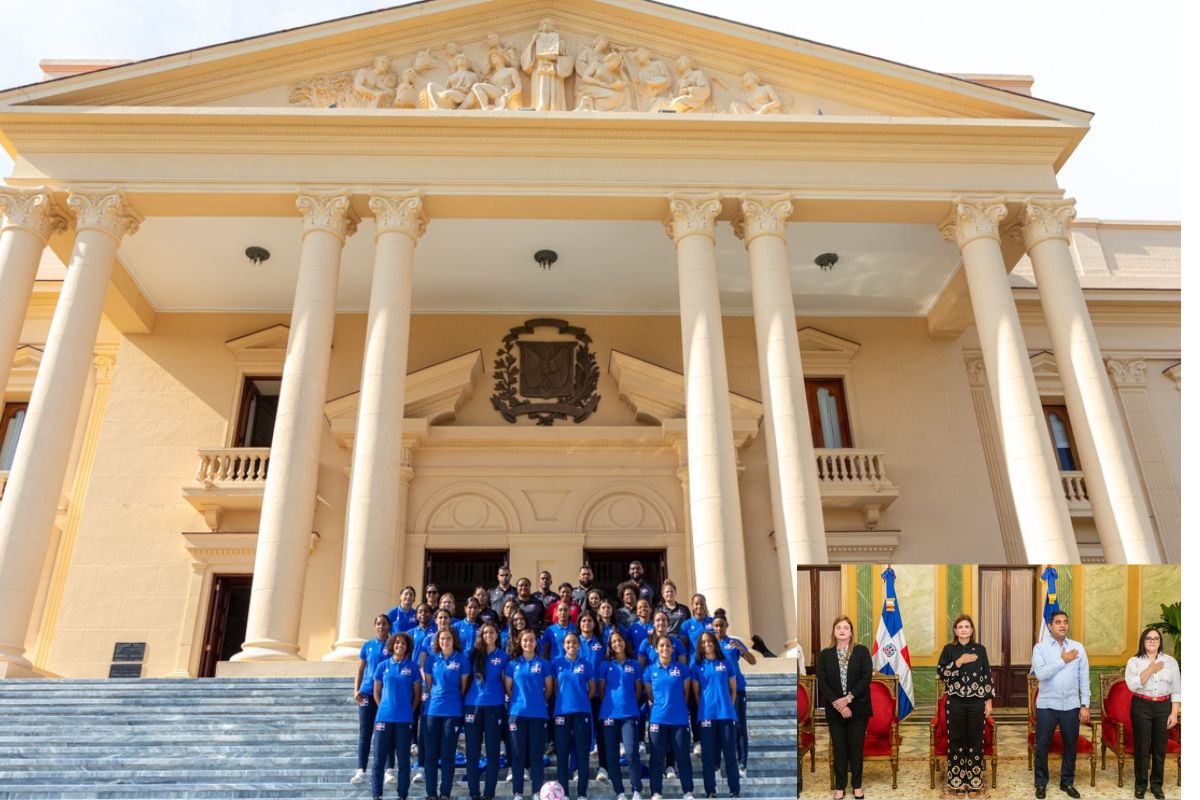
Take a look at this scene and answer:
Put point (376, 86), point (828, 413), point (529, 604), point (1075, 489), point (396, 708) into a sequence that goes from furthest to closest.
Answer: point (828, 413) < point (1075, 489) < point (376, 86) < point (529, 604) < point (396, 708)

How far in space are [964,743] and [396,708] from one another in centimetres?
532

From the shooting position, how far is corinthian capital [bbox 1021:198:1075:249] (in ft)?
60.7

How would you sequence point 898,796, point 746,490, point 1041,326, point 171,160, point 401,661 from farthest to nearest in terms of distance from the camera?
1. point 1041,326
2. point 746,490
3. point 171,160
4. point 401,661
5. point 898,796

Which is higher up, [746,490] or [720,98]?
[720,98]

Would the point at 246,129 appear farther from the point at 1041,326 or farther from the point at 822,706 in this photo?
the point at 1041,326

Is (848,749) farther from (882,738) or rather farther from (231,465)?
(231,465)

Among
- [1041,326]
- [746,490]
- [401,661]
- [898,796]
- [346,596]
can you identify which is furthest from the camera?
[1041,326]

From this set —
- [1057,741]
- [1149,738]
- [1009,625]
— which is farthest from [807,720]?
[1149,738]

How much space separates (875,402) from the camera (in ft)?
77.1

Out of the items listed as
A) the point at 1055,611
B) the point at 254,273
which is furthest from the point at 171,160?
the point at 1055,611

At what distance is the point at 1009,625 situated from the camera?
909 cm

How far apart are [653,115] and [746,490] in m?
8.67

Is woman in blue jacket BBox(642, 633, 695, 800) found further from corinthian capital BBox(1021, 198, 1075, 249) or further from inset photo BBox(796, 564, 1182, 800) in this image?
corinthian capital BBox(1021, 198, 1075, 249)

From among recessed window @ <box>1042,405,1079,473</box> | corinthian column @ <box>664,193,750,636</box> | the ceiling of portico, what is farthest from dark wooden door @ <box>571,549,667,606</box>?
recessed window @ <box>1042,405,1079,473</box>
